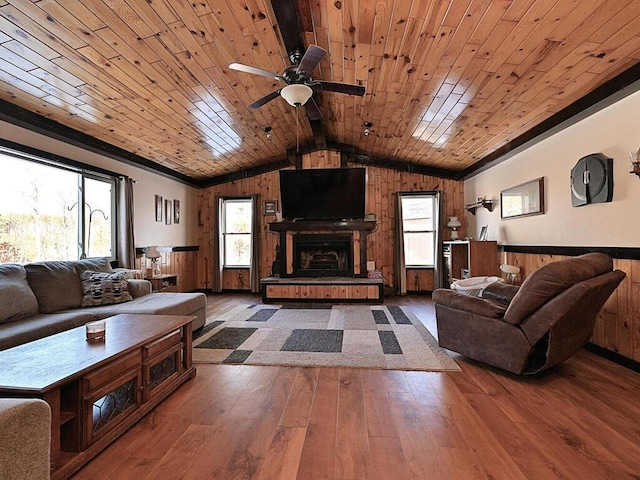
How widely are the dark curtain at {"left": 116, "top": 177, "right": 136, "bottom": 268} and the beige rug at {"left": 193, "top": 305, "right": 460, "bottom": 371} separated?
64.1 inches

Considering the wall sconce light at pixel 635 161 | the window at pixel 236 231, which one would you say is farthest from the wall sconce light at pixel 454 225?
the window at pixel 236 231

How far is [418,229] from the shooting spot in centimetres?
688

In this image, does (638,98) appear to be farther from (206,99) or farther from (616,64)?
(206,99)

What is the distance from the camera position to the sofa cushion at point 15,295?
9.18 feet

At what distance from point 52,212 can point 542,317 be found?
5284 mm

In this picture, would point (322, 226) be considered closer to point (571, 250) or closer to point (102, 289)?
point (102, 289)

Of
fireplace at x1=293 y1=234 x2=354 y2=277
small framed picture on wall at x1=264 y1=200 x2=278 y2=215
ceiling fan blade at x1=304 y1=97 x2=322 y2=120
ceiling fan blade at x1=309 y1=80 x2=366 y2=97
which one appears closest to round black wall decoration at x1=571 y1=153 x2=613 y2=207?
ceiling fan blade at x1=309 y1=80 x2=366 y2=97

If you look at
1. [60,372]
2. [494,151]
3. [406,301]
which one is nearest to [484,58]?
[494,151]

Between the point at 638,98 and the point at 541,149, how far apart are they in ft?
4.58

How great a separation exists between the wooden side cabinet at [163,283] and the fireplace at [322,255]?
220 cm

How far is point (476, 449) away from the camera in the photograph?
1770 mm

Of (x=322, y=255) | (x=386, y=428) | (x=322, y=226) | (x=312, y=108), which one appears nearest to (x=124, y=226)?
(x=322, y=226)

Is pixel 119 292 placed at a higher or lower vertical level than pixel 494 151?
lower

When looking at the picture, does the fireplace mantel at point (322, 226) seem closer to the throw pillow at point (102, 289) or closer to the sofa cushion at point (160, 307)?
the sofa cushion at point (160, 307)
